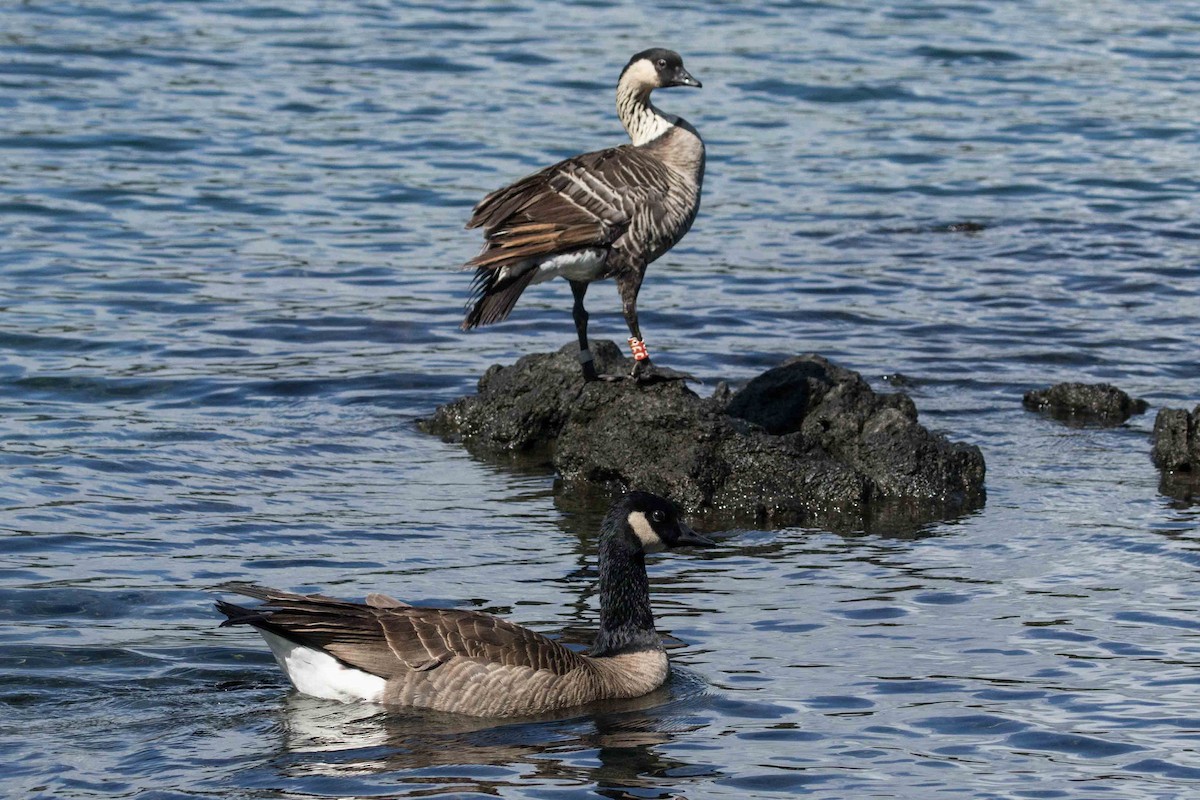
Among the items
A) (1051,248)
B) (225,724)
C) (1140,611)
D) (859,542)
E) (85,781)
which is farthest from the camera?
(1051,248)

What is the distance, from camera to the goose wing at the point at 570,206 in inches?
462

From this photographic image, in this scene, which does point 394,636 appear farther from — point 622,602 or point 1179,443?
point 1179,443

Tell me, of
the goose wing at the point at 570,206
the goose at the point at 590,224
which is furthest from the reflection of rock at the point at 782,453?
the goose wing at the point at 570,206

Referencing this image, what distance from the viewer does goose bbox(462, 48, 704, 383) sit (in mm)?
11797

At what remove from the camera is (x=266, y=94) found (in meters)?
24.2

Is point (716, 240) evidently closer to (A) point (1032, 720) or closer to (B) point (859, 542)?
(B) point (859, 542)

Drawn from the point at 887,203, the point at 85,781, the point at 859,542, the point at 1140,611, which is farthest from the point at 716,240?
the point at 85,781

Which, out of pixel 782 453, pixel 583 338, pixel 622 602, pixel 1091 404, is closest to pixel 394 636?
pixel 622 602

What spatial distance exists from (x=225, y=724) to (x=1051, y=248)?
12.8 metres

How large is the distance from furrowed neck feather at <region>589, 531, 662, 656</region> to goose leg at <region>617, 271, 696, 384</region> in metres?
2.89

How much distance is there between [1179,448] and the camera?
12.0 m

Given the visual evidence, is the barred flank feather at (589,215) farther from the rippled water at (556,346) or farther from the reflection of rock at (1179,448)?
the reflection of rock at (1179,448)

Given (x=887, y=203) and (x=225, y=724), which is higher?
(x=887, y=203)

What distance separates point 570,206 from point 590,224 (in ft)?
0.60
